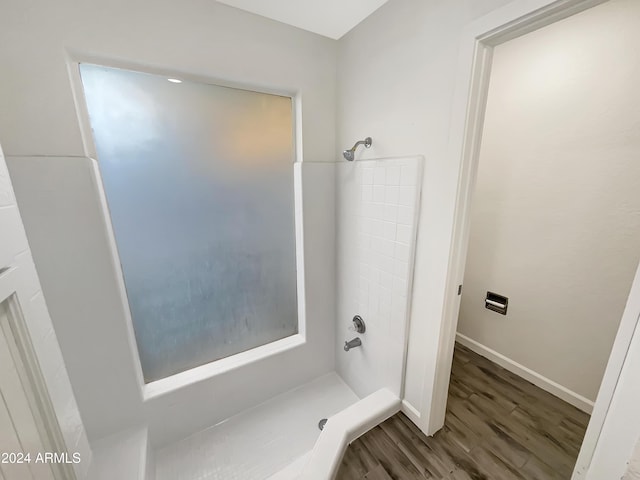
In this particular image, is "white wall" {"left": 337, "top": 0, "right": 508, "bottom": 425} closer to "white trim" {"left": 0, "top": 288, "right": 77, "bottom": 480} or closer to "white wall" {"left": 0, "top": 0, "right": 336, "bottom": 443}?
"white wall" {"left": 0, "top": 0, "right": 336, "bottom": 443}

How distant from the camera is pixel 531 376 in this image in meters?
1.78

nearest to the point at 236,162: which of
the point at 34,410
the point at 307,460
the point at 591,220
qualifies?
the point at 34,410

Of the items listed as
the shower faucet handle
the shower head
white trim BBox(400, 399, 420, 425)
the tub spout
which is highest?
the shower head

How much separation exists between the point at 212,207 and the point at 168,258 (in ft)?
1.27

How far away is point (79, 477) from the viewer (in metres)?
0.79

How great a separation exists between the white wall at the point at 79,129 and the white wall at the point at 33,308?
1.55ft

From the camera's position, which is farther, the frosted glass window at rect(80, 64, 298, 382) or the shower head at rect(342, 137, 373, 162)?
the shower head at rect(342, 137, 373, 162)

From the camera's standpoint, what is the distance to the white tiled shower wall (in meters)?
1.31

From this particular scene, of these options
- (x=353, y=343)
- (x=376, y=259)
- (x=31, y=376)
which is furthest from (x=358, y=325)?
(x=31, y=376)

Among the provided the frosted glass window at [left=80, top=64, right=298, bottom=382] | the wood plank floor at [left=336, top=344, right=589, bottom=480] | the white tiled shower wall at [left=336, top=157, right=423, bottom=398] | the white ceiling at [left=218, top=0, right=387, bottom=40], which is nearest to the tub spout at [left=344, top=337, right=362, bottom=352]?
the white tiled shower wall at [left=336, top=157, right=423, bottom=398]

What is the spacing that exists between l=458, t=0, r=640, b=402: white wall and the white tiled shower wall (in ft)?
3.57

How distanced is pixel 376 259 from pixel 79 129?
5.34 ft

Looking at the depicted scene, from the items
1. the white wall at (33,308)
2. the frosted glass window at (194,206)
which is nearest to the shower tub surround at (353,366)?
the frosted glass window at (194,206)

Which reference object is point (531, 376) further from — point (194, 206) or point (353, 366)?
point (194, 206)
